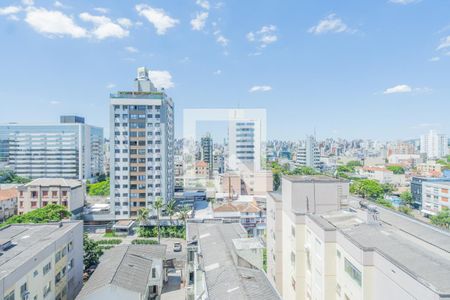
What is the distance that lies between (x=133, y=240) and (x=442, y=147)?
134m

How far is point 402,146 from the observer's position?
11956 centimetres

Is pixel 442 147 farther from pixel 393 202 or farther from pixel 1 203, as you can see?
pixel 1 203

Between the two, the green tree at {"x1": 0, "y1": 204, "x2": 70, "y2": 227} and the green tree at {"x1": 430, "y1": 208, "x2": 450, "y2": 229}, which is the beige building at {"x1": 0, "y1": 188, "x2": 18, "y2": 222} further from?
the green tree at {"x1": 430, "y1": 208, "x2": 450, "y2": 229}

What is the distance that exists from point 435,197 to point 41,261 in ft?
139

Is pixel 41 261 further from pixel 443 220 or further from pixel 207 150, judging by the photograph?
pixel 207 150

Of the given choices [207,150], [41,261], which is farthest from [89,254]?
[207,150]

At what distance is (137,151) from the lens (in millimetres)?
33750

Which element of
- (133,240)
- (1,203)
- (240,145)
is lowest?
(133,240)

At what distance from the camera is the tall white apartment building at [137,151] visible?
110 feet

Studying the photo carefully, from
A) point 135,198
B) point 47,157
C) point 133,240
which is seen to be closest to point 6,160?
point 47,157

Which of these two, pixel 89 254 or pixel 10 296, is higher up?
pixel 10 296

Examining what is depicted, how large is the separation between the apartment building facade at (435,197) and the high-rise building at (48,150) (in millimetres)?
62782

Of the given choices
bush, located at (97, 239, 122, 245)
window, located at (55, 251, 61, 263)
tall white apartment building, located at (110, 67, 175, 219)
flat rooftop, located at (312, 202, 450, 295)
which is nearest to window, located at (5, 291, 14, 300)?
window, located at (55, 251, 61, 263)

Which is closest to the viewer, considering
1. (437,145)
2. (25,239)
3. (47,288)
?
(47,288)
